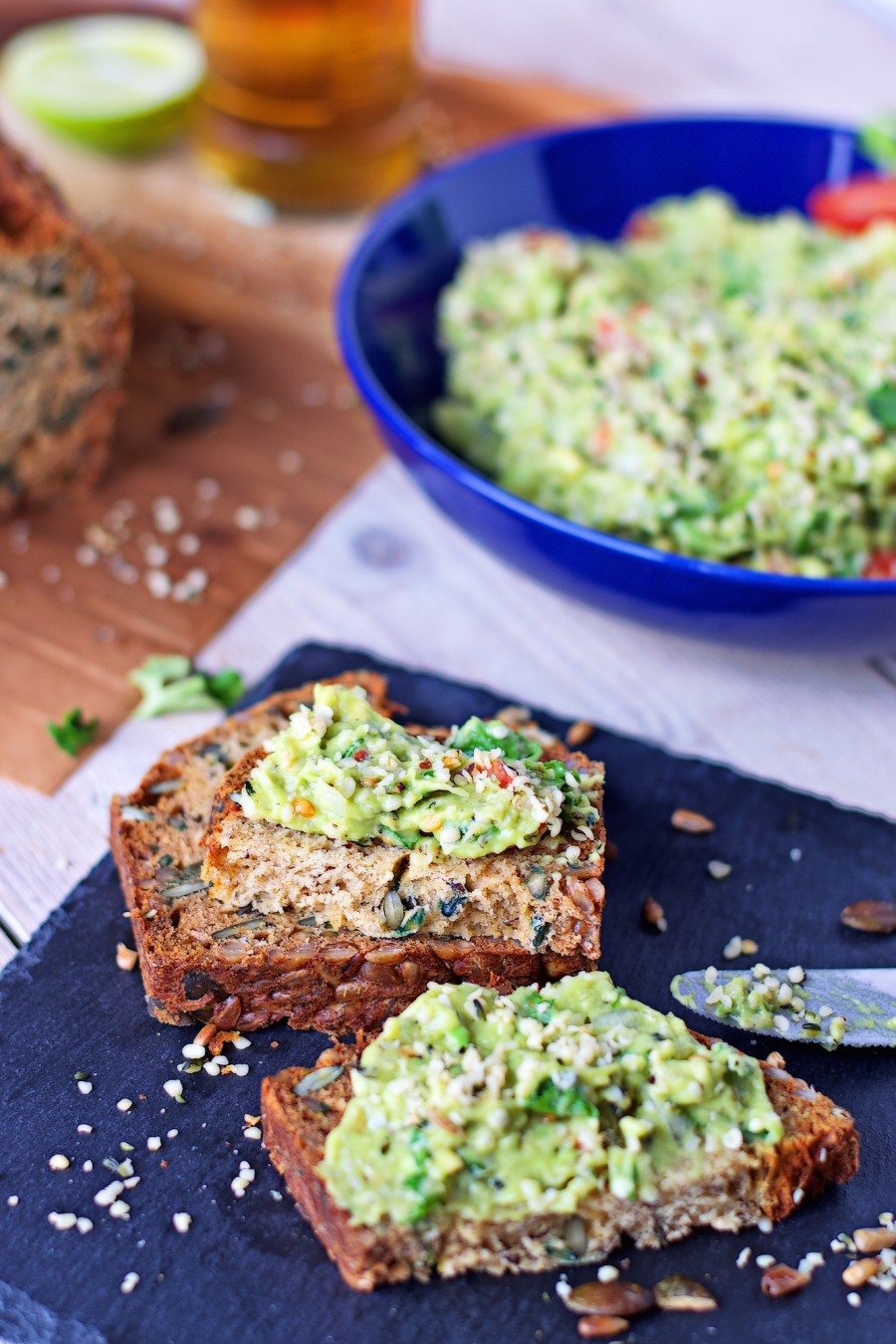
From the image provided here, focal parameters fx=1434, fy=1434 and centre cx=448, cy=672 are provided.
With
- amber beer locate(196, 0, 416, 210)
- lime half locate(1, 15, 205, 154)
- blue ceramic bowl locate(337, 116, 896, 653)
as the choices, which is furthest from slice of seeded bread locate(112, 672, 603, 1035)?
lime half locate(1, 15, 205, 154)

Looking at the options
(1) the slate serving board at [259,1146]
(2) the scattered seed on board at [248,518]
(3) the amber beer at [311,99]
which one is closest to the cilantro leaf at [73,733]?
(1) the slate serving board at [259,1146]

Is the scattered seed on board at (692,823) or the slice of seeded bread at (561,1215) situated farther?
the scattered seed on board at (692,823)

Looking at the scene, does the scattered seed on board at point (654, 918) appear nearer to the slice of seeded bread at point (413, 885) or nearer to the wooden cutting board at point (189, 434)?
the slice of seeded bread at point (413, 885)

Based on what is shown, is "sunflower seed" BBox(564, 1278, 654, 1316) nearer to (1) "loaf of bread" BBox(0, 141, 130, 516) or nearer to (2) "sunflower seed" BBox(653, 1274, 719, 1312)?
(2) "sunflower seed" BBox(653, 1274, 719, 1312)

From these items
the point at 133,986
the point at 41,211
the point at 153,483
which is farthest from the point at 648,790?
the point at 41,211

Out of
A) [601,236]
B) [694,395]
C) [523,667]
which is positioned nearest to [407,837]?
[523,667]

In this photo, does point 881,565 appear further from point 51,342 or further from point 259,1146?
point 51,342
